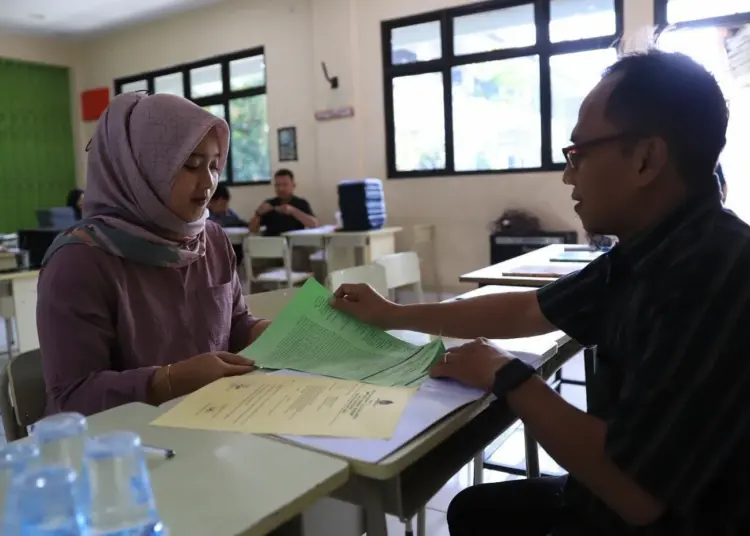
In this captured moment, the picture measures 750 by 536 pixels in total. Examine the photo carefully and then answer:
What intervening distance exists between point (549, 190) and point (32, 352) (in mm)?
4822

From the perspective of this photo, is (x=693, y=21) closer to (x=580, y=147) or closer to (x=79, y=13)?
(x=580, y=147)

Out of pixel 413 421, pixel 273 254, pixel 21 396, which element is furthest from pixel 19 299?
pixel 413 421

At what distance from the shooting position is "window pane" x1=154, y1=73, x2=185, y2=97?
7996 mm

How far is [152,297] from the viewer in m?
1.32

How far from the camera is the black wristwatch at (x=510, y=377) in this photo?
34.6 inches

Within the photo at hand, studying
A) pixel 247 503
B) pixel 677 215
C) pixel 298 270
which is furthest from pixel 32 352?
pixel 298 270

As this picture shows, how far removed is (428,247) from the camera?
622cm

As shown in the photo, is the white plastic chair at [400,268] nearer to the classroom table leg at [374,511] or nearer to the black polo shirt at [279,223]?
the classroom table leg at [374,511]

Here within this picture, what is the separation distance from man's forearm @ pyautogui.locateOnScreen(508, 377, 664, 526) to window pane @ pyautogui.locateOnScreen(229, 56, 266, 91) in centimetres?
684

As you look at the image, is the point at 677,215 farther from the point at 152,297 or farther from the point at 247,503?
the point at 152,297

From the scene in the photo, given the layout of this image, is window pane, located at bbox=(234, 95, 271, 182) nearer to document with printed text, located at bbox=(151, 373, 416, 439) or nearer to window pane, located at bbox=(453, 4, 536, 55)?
window pane, located at bbox=(453, 4, 536, 55)

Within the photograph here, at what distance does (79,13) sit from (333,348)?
792cm

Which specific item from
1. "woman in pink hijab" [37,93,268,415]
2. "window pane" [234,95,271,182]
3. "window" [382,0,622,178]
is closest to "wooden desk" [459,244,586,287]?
"woman in pink hijab" [37,93,268,415]

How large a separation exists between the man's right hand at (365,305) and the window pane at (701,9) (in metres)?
4.64
